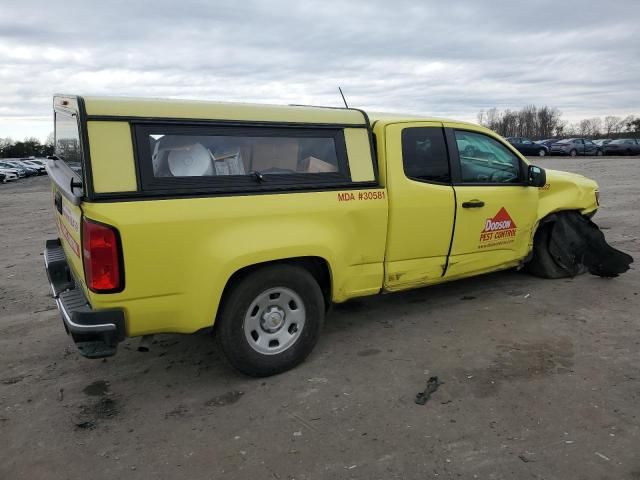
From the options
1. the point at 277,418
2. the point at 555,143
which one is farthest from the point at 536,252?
the point at 555,143

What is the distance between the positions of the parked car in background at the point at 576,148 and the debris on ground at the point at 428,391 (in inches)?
1552

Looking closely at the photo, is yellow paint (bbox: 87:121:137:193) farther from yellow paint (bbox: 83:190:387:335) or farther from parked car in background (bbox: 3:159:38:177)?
parked car in background (bbox: 3:159:38:177)

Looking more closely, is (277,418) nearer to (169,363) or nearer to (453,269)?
(169,363)

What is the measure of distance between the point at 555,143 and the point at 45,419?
1647 inches

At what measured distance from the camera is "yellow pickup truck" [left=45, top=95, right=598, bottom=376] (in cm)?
321

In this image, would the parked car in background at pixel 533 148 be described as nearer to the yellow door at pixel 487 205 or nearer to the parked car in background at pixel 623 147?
the parked car in background at pixel 623 147

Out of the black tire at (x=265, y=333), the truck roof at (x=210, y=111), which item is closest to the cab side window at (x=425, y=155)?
the truck roof at (x=210, y=111)

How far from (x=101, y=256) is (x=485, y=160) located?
3.67 m

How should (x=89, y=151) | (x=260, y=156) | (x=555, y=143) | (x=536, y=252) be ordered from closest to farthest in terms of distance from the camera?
(x=89, y=151), (x=260, y=156), (x=536, y=252), (x=555, y=143)

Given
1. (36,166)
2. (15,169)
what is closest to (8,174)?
(15,169)

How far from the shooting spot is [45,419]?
344cm

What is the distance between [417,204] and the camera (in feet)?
14.6

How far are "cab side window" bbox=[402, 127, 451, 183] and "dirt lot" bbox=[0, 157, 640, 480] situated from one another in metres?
1.38

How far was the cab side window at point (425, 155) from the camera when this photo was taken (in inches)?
176
